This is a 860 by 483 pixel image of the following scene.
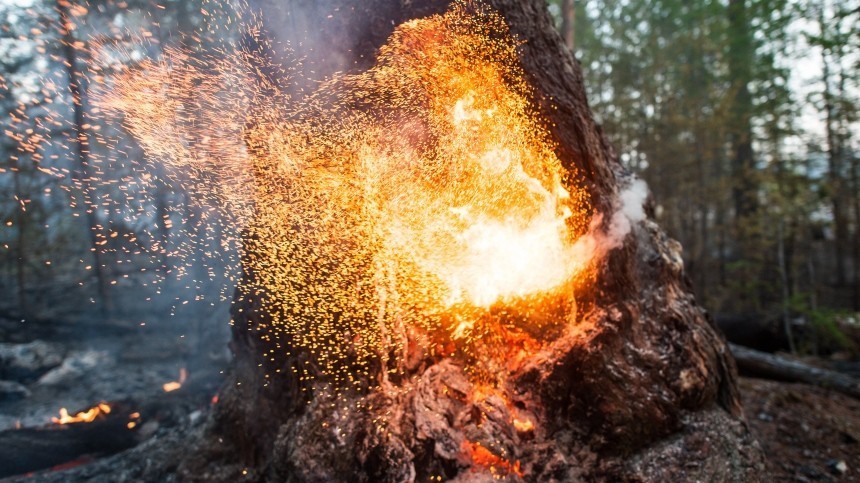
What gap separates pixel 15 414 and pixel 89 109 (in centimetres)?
314

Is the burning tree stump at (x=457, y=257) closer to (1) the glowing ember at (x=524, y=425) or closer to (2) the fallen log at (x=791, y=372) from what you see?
(1) the glowing ember at (x=524, y=425)

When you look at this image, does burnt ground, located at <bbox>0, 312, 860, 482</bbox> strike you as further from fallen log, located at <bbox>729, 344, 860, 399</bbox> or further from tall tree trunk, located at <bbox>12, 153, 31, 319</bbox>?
tall tree trunk, located at <bbox>12, 153, 31, 319</bbox>

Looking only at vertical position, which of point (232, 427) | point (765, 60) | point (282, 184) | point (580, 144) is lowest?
point (232, 427)

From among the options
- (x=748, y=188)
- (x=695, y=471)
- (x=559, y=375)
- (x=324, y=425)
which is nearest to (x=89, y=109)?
(x=324, y=425)

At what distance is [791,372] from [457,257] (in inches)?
184

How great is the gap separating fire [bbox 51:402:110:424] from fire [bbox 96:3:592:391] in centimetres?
291

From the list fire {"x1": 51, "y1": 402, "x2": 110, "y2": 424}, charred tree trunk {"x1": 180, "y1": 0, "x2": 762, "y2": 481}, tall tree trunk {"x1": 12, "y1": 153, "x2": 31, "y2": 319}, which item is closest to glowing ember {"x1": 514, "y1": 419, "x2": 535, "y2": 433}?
charred tree trunk {"x1": 180, "y1": 0, "x2": 762, "y2": 481}

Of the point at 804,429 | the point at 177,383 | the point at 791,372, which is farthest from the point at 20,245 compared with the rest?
the point at 791,372

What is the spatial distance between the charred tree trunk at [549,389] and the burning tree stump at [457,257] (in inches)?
0.5

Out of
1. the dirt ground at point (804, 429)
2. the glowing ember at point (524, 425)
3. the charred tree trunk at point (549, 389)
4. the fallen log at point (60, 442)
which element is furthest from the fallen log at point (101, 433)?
the dirt ground at point (804, 429)

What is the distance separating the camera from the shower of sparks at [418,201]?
2.54 m

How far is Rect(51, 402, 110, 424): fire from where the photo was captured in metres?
3.95

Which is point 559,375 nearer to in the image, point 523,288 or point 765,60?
point 523,288

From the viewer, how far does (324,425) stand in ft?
8.11
